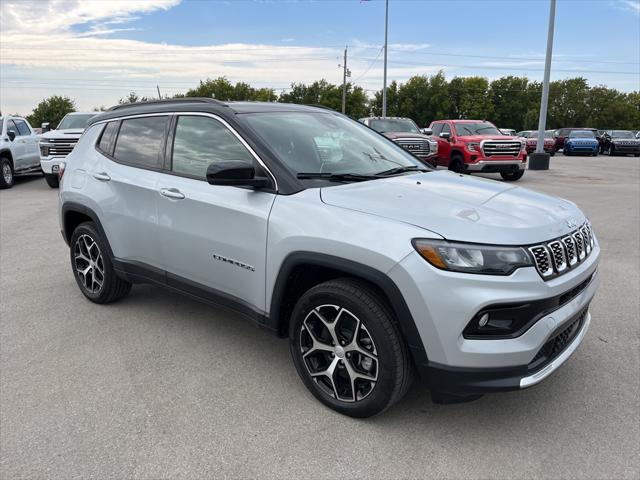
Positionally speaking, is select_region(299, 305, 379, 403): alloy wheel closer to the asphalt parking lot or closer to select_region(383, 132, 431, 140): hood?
the asphalt parking lot

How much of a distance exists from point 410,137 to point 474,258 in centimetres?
1305

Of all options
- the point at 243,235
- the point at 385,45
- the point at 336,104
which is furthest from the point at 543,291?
the point at 336,104

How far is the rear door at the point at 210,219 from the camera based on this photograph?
3262 millimetres

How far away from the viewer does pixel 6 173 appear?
14055 mm

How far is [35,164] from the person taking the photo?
50.6 feet

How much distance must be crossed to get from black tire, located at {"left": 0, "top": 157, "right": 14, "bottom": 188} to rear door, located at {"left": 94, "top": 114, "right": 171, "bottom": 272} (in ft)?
37.1

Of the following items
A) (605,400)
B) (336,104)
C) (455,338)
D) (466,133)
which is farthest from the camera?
(336,104)

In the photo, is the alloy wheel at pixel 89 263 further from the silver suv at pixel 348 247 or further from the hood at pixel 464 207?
the hood at pixel 464 207

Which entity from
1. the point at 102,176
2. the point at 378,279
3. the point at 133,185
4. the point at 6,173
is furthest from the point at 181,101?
the point at 6,173

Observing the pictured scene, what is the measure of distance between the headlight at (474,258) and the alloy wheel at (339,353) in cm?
58

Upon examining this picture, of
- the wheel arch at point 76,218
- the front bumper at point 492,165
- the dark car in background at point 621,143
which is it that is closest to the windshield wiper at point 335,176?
the wheel arch at point 76,218

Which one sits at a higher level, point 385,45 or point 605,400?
point 385,45

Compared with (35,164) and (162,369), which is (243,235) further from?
(35,164)

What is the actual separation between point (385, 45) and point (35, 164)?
96.1ft
